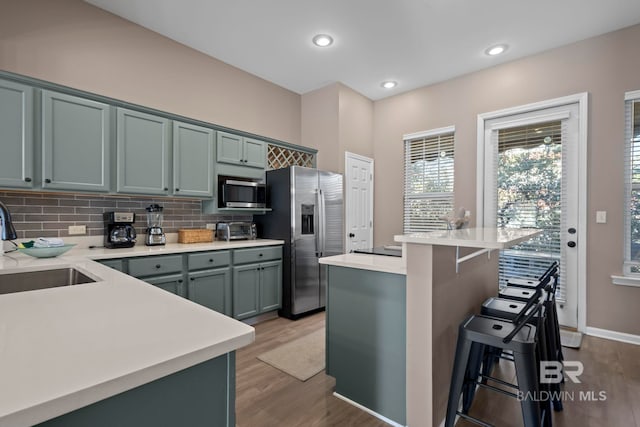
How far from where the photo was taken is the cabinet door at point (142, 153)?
2.70 meters

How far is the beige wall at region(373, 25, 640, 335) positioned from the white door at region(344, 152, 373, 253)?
126 cm

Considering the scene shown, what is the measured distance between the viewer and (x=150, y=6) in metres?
2.80

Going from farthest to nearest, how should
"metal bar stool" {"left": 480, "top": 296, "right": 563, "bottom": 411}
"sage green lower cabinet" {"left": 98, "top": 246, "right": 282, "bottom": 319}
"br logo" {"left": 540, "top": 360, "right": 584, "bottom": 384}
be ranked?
"sage green lower cabinet" {"left": 98, "top": 246, "right": 282, "bottom": 319}
"metal bar stool" {"left": 480, "top": 296, "right": 563, "bottom": 411}
"br logo" {"left": 540, "top": 360, "right": 584, "bottom": 384}

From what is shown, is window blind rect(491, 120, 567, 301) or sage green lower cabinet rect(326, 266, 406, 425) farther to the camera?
window blind rect(491, 120, 567, 301)

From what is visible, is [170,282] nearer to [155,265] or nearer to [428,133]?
[155,265]

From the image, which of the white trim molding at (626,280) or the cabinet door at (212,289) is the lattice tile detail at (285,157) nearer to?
the cabinet door at (212,289)

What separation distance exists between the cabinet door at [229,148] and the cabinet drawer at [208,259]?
104 centimetres

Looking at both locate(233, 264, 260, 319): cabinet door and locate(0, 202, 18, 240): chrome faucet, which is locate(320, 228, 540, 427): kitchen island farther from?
locate(0, 202, 18, 240): chrome faucet

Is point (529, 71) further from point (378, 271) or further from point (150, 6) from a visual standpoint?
point (150, 6)

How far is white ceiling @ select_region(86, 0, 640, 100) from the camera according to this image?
276 centimetres

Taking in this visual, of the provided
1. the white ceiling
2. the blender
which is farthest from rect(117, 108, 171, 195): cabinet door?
the white ceiling

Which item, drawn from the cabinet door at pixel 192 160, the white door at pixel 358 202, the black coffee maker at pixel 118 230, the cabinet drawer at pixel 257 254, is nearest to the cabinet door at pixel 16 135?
the black coffee maker at pixel 118 230

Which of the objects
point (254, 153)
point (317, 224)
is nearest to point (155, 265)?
point (254, 153)

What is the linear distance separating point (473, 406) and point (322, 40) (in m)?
3.45
